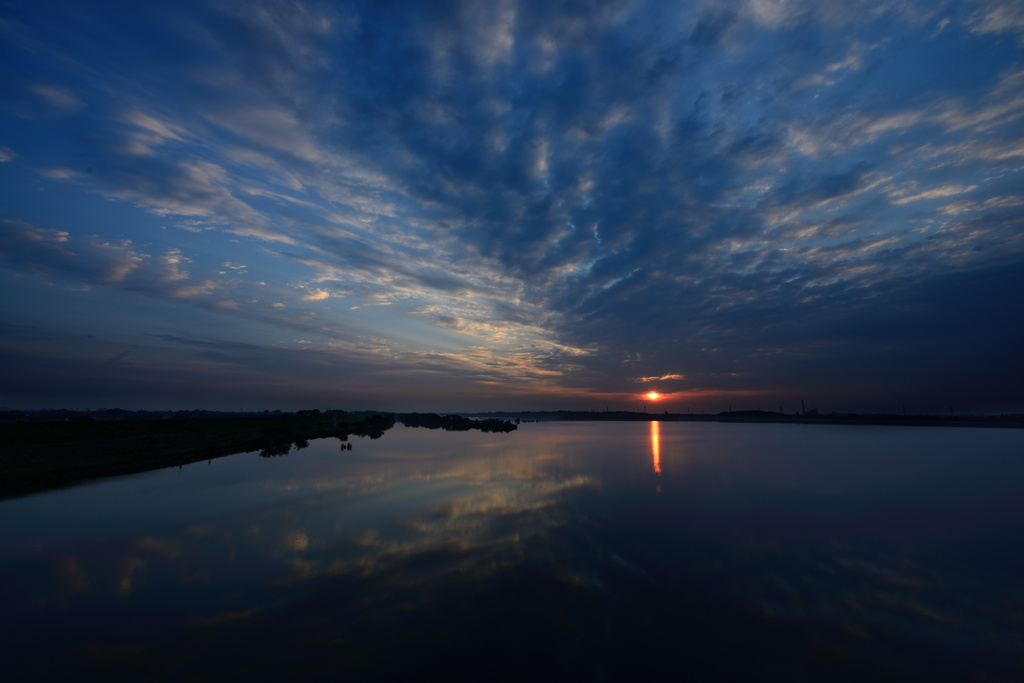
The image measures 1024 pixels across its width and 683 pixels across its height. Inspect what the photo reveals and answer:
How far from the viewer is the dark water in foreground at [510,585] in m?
8.48

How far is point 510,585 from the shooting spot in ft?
38.8

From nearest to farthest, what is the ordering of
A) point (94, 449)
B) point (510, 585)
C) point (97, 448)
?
point (510, 585) → point (94, 449) → point (97, 448)

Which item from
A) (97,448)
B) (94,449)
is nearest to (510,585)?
(94,449)

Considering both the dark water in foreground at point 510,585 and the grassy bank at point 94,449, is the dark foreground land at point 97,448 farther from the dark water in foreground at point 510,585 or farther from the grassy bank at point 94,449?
the dark water in foreground at point 510,585

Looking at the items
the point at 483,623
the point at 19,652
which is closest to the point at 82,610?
the point at 19,652

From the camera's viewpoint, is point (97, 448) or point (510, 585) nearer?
point (510, 585)

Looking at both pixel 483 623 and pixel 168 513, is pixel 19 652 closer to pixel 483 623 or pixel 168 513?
pixel 483 623

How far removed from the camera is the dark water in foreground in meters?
8.48

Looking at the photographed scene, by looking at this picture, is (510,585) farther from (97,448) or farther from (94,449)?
(97,448)

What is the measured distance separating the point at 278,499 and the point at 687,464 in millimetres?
34977

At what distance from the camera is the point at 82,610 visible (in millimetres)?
10516

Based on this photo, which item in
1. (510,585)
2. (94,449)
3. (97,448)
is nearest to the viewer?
(510,585)

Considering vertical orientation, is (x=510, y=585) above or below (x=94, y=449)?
below

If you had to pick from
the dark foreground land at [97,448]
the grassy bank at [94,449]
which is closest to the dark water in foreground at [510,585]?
the grassy bank at [94,449]
